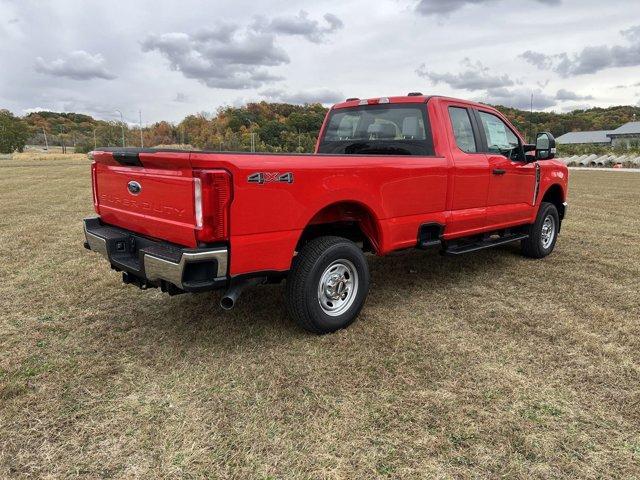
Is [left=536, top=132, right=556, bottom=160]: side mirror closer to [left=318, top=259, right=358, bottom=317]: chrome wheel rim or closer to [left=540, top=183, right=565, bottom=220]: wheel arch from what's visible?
[left=540, top=183, right=565, bottom=220]: wheel arch

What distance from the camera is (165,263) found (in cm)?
316

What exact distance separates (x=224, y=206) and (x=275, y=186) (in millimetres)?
394

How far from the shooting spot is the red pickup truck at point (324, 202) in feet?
10.3

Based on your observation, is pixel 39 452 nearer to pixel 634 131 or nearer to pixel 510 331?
pixel 510 331

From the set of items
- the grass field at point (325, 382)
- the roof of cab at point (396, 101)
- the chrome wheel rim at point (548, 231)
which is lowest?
the grass field at point (325, 382)

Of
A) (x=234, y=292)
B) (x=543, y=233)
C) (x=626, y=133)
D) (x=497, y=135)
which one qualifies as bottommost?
(x=543, y=233)

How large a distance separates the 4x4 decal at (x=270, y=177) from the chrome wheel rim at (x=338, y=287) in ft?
2.68

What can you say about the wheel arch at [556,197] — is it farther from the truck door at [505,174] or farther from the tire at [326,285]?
the tire at [326,285]

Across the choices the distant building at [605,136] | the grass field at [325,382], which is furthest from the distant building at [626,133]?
the grass field at [325,382]

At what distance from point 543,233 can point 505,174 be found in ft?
5.23

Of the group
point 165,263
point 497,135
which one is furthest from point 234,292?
point 497,135

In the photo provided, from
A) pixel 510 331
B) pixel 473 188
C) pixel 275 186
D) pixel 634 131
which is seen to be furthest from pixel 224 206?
pixel 634 131

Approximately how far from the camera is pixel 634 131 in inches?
3100

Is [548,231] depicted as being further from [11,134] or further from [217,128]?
[11,134]
